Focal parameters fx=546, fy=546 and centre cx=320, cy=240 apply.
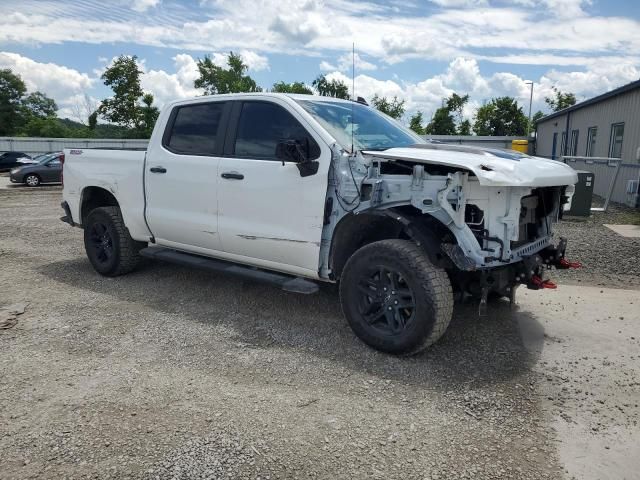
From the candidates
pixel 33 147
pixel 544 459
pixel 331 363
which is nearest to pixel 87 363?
pixel 331 363

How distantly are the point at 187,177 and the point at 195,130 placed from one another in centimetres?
51

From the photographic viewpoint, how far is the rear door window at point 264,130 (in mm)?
4727

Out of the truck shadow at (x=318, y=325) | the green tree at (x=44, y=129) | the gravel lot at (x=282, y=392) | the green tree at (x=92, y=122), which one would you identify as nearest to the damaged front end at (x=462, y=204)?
the truck shadow at (x=318, y=325)

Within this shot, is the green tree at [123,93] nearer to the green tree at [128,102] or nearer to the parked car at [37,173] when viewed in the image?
the green tree at [128,102]

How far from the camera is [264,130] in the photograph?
16.2 feet

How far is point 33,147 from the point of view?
39625mm

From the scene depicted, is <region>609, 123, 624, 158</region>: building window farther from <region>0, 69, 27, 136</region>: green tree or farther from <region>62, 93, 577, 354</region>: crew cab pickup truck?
<region>0, 69, 27, 136</region>: green tree

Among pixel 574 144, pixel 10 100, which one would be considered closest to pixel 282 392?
pixel 574 144

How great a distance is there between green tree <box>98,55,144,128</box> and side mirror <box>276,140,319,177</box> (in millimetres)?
45010

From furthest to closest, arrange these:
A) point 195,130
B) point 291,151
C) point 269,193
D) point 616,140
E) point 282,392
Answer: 1. point 616,140
2. point 195,130
3. point 269,193
4. point 291,151
5. point 282,392

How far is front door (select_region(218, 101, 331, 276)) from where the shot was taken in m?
4.51

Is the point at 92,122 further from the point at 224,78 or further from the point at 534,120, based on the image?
the point at 534,120

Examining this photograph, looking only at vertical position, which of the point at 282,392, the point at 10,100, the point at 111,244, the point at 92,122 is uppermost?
the point at 10,100

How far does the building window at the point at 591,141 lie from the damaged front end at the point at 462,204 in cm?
1805
